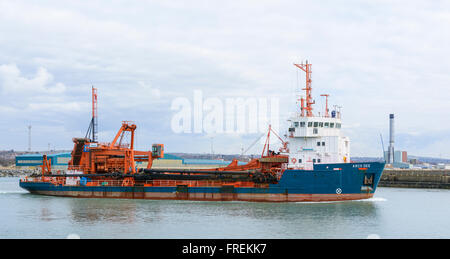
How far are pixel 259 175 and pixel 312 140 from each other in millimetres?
4709

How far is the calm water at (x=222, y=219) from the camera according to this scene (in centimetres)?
2171

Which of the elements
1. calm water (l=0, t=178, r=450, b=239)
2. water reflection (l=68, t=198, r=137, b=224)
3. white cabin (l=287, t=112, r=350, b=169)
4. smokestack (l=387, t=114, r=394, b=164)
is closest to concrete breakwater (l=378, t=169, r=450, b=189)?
calm water (l=0, t=178, r=450, b=239)

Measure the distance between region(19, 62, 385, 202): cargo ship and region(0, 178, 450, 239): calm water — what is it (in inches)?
49.1

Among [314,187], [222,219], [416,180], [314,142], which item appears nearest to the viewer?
[222,219]

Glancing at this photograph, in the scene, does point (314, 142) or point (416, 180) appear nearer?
point (314, 142)

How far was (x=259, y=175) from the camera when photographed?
110ft

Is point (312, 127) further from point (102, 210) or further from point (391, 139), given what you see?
point (391, 139)

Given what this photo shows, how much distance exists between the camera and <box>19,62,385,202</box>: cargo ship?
32.5 metres

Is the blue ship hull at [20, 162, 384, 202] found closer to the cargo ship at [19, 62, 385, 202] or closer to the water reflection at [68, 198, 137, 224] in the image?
the cargo ship at [19, 62, 385, 202]

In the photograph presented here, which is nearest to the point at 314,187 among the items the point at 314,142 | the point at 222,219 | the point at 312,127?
the point at 314,142

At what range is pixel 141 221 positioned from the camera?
2491cm

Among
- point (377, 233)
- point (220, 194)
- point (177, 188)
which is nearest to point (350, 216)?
point (377, 233)

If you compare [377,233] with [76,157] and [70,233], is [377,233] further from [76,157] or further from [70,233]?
[76,157]
